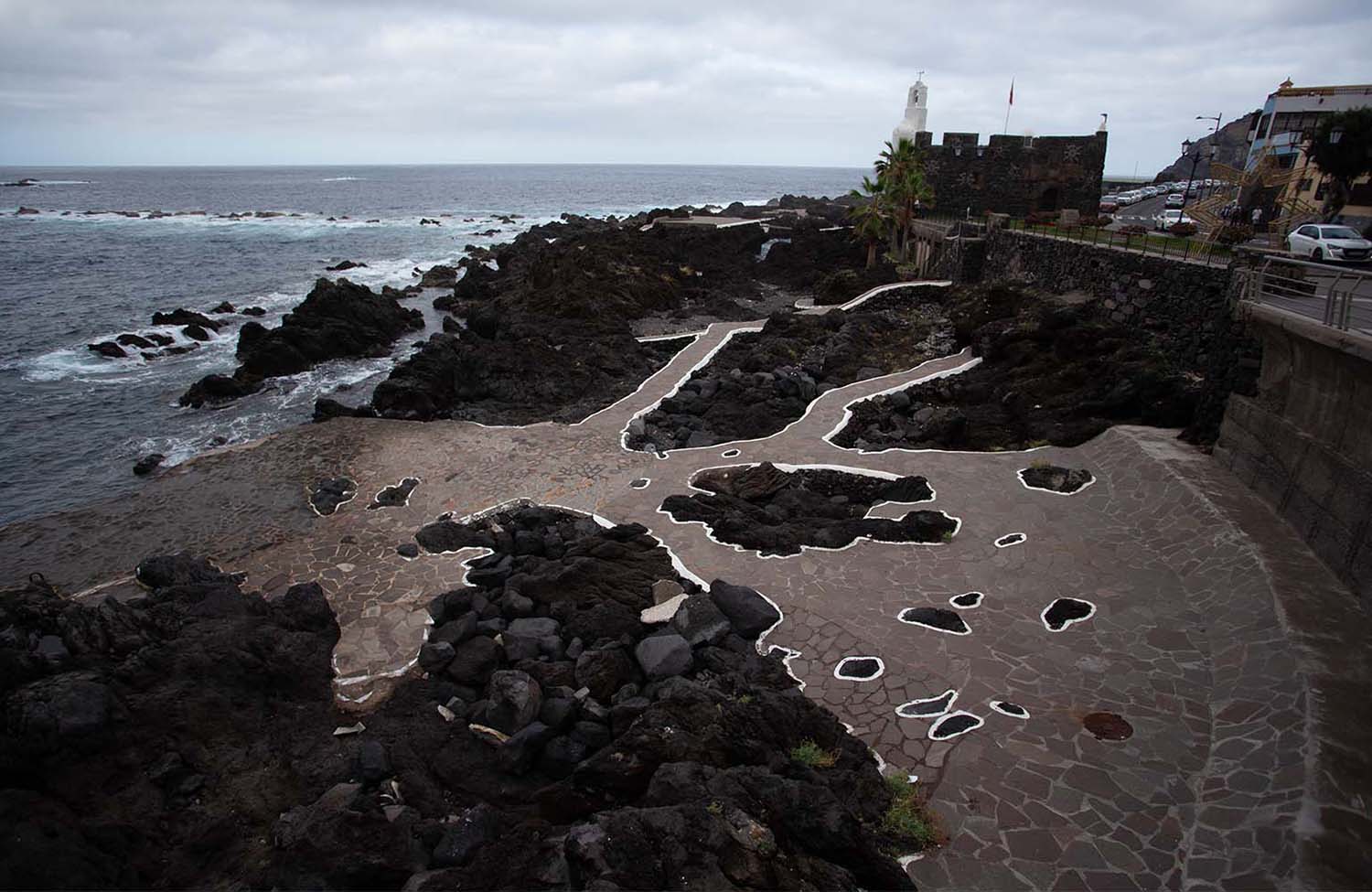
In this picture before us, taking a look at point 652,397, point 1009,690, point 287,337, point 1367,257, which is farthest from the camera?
point 287,337

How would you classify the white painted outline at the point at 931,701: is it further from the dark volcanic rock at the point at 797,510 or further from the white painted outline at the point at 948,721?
the dark volcanic rock at the point at 797,510

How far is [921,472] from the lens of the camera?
1650 centimetres

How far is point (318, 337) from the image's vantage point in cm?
3378

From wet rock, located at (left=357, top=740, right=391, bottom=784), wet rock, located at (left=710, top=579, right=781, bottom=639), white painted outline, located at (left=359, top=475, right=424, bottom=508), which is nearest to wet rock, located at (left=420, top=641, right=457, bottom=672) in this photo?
wet rock, located at (left=357, top=740, right=391, bottom=784)

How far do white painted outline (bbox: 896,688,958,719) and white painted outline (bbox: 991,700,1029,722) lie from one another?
18.9 inches

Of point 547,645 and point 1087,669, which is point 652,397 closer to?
point 547,645

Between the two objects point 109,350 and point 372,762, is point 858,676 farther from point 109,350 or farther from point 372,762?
point 109,350

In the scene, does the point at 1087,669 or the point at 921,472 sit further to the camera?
the point at 921,472

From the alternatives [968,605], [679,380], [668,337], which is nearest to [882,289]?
[668,337]

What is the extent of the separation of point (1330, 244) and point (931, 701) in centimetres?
1862

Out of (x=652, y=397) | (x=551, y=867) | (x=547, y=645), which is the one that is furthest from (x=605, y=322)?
(x=551, y=867)

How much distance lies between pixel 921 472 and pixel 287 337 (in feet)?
94.8

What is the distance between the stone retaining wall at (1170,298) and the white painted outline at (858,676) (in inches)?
371

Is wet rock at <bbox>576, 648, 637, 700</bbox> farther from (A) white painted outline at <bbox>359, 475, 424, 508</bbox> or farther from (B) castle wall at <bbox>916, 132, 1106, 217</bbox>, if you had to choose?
(B) castle wall at <bbox>916, 132, 1106, 217</bbox>
